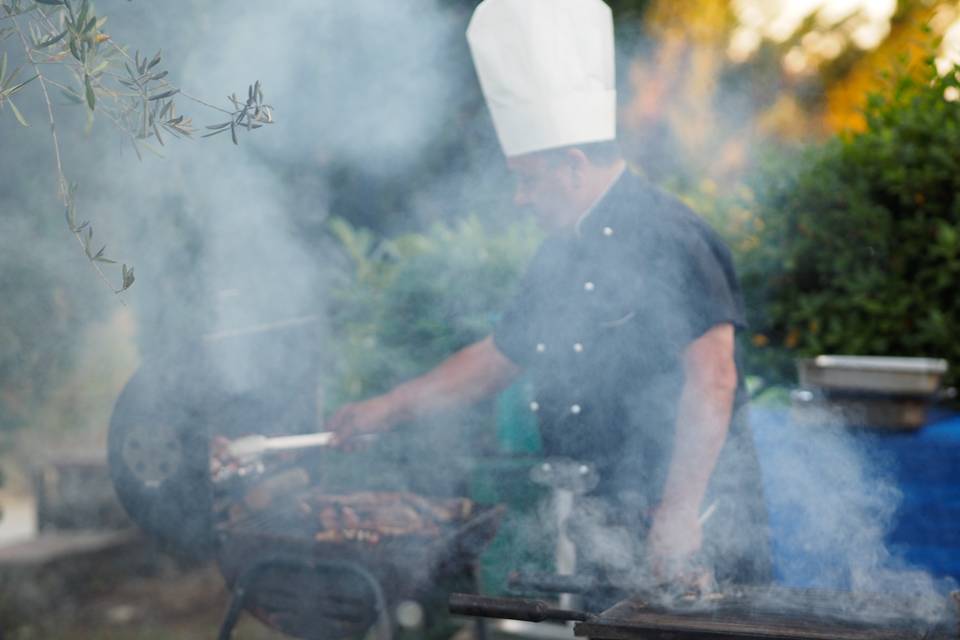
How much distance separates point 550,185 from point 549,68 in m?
0.45

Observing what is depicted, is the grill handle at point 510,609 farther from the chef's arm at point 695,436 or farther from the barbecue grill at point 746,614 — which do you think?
the chef's arm at point 695,436

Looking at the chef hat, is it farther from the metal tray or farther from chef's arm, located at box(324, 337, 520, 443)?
the metal tray

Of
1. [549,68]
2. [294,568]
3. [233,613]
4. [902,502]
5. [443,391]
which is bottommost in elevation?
[233,613]

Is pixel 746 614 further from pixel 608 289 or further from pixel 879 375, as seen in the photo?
pixel 879 375

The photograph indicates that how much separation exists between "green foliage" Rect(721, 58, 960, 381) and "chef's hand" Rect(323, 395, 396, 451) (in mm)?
2220

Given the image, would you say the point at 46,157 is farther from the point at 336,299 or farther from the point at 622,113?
the point at 622,113

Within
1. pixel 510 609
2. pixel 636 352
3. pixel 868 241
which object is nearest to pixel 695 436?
pixel 636 352

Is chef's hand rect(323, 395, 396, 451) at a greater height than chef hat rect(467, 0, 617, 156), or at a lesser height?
lesser

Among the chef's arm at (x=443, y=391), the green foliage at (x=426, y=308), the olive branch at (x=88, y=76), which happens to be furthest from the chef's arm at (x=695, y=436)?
the green foliage at (x=426, y=308)

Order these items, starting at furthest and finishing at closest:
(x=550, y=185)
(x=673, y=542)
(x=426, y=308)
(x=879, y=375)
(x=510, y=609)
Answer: (x=426, y=308), (x=879, y=375), (x=550, y=185), (x=673, y=542), (x=510, y=609)

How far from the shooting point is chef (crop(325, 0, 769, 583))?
3041 millimetres

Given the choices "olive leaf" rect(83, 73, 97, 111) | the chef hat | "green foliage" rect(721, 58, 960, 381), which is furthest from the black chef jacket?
"olive leaf" rect(83, 73, 97, 111)

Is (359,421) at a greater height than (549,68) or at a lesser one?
lesser

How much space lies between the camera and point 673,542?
2.70 m
